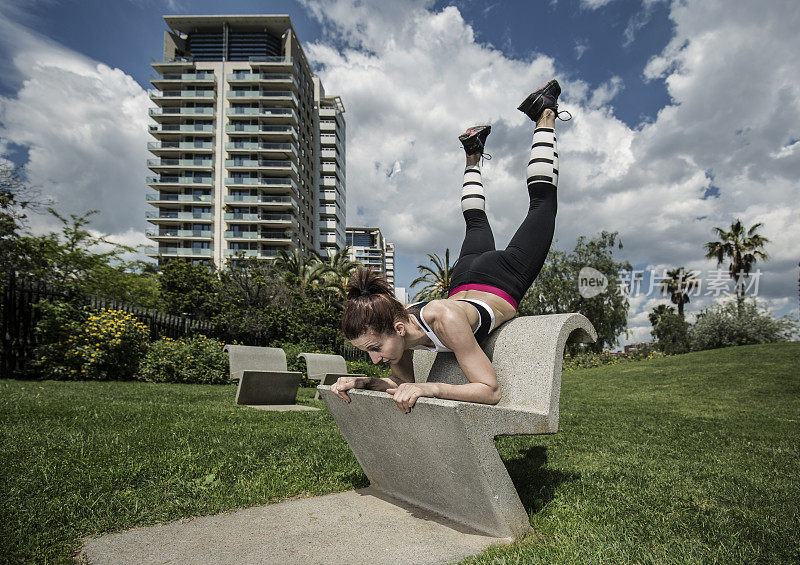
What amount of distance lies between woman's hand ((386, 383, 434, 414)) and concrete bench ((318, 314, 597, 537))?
4cm

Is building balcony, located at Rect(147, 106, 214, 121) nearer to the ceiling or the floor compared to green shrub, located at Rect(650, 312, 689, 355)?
nearer to the ceiling

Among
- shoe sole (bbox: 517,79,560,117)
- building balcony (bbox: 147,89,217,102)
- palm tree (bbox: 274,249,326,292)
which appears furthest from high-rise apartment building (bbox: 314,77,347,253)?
shoe sole (bbox: 517,79,560,117)

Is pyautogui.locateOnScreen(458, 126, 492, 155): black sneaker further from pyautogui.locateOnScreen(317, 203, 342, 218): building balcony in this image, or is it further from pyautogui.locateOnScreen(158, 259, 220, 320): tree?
pyautogui.locateOnScreen(317, 203, 342, 218): building balcony

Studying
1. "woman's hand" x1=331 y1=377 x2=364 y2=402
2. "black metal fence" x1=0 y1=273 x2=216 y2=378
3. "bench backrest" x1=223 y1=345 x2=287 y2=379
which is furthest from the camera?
"black metal fence" x1=0 y1=273 x2=216 y2=378

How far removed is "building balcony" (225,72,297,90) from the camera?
2305 inches

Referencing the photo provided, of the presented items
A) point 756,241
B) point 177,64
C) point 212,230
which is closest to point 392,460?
point 756,241

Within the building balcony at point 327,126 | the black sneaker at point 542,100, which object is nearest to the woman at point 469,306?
the black sneaker at point 542,100

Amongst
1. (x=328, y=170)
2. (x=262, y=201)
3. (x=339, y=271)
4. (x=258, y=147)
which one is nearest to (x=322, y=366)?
(x=339, y=271)

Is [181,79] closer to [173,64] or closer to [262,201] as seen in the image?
[173,64]

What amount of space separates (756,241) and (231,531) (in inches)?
1598

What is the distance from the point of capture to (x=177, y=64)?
59.4 metres

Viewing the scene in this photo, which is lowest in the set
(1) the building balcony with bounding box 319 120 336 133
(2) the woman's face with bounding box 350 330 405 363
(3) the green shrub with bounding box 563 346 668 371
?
(3) the green shrub with bounding box 563 346 668 371

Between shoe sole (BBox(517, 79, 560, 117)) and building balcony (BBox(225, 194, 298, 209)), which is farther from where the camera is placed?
building balcony (BBox(225, 194, 298, 209))

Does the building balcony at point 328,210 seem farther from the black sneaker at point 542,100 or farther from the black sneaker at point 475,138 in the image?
the black sneaker at point 542,100
